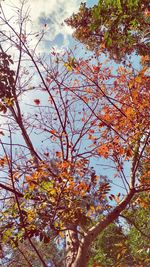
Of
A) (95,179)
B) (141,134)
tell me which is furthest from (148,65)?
(95,179)

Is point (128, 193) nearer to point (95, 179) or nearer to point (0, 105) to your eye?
point (95, 179)

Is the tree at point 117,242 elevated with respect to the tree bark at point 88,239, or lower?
elevated

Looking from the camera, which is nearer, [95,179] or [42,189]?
[42,189]

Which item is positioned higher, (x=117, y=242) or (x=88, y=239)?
(x=117, y=242)

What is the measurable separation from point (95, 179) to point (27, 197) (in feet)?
4.90

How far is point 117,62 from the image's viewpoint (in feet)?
43.2

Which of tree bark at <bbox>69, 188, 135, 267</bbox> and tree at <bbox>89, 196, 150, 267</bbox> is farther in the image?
tree at <bbox>89, 196, 150, 267</bbox>

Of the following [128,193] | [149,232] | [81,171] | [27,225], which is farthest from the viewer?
[149,232]

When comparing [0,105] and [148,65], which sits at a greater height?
[148,65]

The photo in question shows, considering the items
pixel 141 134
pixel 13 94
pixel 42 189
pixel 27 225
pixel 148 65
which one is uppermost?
pixel 148 65

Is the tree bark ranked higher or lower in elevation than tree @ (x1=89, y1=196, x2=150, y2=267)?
lower

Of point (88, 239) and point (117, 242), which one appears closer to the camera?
point (88, 239)

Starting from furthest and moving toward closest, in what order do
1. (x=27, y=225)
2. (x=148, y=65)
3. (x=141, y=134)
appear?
(x=148, y=65)
(x=141, y=134)
(x=27, y=225)

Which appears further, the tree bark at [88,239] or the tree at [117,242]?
the tree at [117,242]
